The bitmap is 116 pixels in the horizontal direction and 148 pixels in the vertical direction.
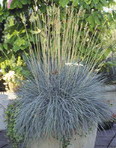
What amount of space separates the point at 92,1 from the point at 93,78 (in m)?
0.96

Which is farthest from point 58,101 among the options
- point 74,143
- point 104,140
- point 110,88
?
point 110,88

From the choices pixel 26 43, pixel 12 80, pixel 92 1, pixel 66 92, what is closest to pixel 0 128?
pixel 12 80

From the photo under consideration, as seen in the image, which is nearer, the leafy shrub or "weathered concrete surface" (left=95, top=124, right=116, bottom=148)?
the leafy shrub

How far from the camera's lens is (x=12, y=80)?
3.22m

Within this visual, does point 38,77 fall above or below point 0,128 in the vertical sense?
above

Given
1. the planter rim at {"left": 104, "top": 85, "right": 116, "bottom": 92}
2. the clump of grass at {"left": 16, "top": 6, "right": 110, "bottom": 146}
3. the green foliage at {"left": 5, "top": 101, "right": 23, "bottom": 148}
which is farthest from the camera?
the planter rim at {"left": 104, "top": 85, "right": 116, "bottom": 92}

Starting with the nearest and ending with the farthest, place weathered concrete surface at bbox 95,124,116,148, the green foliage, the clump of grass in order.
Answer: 1. the clump of grass
2. the green foliage
3. weathered concrete surface at bbox 95,124,116,148

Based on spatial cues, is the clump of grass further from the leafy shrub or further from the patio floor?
the patio floor

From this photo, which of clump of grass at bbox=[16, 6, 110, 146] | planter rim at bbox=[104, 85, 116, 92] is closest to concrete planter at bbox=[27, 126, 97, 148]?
clump of grass at bbox=[16, 6, 110, 146]

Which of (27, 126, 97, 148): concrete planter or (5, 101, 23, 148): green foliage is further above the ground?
(5, 101, 23, 148): green foliage

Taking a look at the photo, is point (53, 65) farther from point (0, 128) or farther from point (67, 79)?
point (0, 128)

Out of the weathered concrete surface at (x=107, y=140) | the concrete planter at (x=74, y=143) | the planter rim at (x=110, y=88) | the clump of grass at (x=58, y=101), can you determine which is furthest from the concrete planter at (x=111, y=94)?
the concrete planter at (x=74, y=143)

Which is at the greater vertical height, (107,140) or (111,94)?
(111,94)

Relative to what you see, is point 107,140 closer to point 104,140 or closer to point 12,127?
point 104,140
